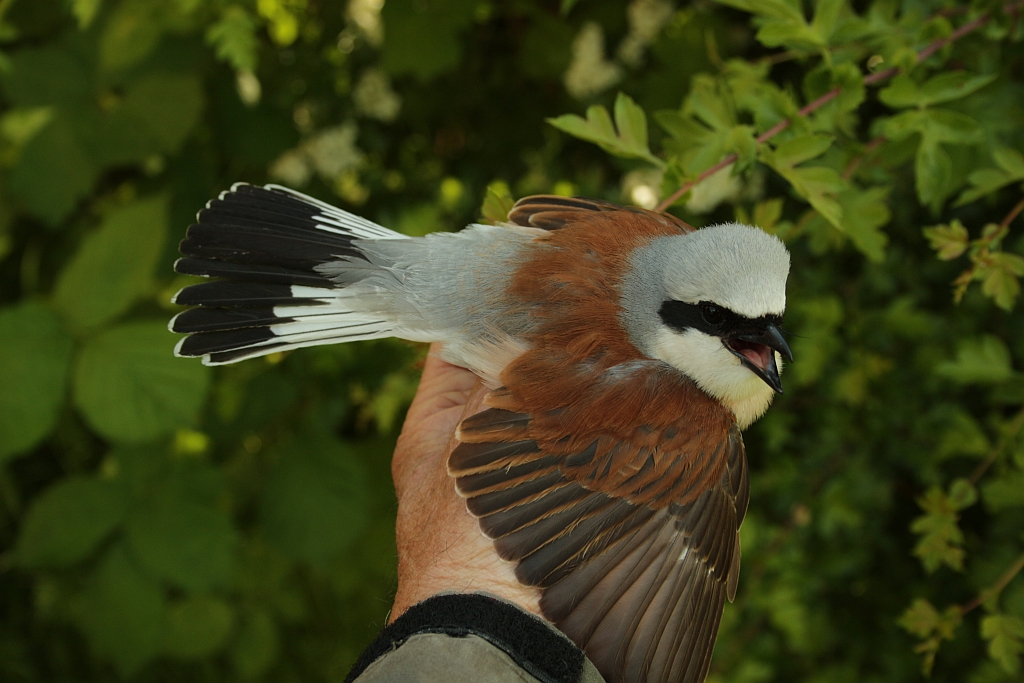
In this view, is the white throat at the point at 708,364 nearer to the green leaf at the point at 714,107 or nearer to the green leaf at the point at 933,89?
the green leaf at the point at 714,107

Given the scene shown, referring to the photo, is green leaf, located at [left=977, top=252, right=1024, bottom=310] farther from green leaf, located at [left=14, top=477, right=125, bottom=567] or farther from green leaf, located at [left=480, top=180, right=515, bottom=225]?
green leaf, located at [left=14, top=477, right=125, bottom=567]

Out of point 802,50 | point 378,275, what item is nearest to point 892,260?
point 802,50

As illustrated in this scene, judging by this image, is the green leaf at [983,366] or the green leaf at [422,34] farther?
the green leaf at [422,34]

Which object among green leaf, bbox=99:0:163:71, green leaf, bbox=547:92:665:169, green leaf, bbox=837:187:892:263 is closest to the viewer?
green leaf, bbox=547:92:665:169

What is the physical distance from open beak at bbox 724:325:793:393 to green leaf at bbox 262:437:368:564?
1442 millimetres

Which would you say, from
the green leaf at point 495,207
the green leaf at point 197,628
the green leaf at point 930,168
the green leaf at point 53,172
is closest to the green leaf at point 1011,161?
the green leaf at point 930,168

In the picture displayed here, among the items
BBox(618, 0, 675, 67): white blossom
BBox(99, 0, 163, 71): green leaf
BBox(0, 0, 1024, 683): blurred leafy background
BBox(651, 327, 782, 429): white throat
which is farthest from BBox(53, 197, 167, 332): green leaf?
BBox(618, 0, 675, 67): white blossom

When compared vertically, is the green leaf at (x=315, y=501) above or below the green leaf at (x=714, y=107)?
below

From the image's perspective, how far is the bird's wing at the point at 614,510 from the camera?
147cm

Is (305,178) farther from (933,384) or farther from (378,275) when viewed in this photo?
(933,384)

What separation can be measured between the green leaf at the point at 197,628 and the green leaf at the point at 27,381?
1032 mm

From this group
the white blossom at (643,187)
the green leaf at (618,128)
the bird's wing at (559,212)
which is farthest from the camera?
the white blossom at (643,187)

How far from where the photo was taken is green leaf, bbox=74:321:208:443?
6.99ft

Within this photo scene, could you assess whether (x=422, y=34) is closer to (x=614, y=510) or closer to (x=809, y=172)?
(x=809, y=172)
